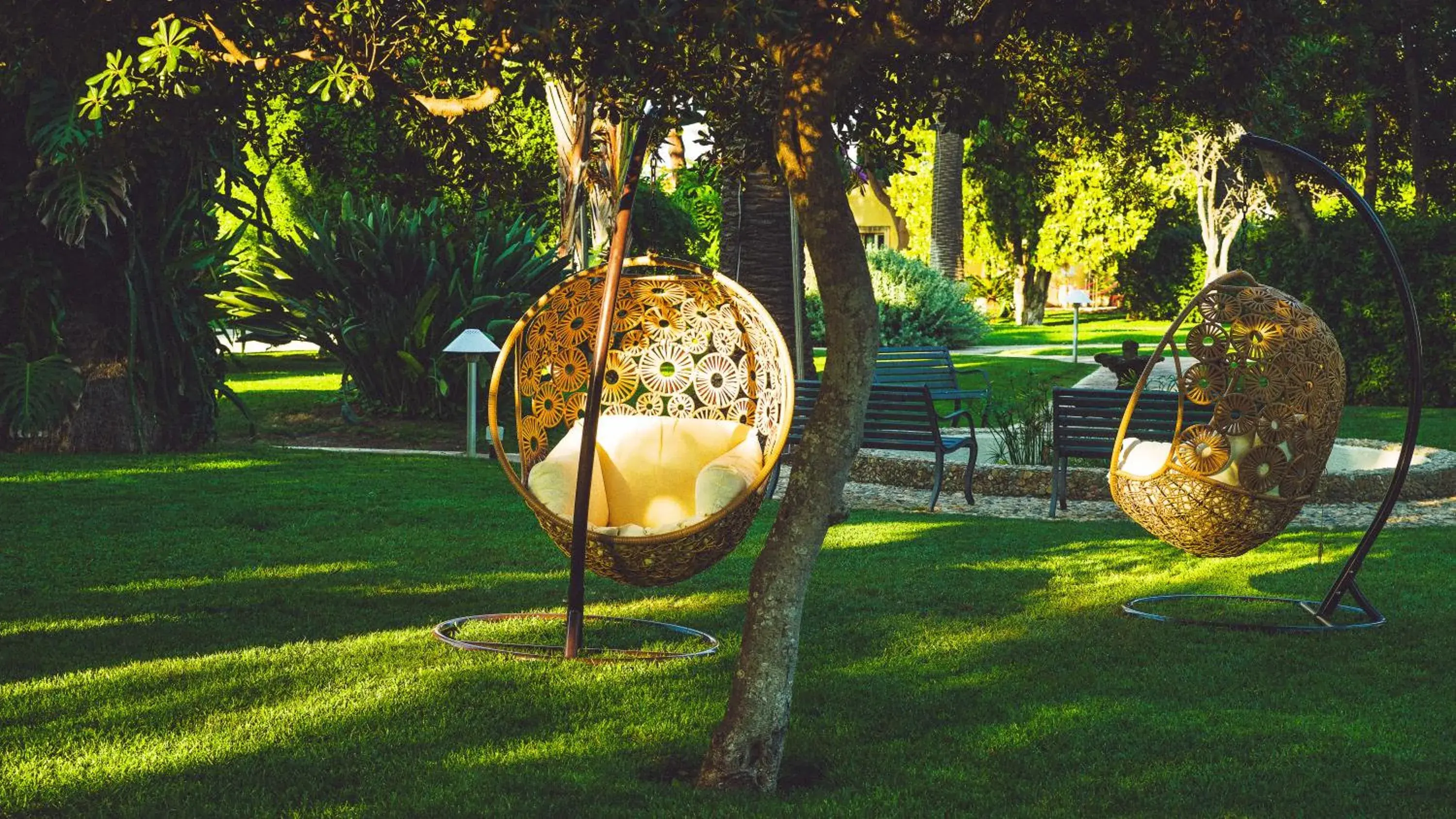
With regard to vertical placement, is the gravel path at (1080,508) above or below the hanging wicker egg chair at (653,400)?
below

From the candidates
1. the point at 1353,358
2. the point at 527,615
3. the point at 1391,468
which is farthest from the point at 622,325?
the point at 1353,358

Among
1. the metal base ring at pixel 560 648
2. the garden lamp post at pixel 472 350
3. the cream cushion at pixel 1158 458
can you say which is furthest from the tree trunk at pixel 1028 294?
the metal base ring at pixel 560 648

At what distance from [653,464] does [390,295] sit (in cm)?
842

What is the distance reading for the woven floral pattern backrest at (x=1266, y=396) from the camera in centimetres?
644

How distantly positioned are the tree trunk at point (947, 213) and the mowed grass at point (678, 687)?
23579 millimetres

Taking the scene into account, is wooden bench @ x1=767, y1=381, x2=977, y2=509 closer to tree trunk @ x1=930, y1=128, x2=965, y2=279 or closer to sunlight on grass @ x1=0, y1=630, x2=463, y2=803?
sunlight on grass @ x1=0, y1=630, x2=463, y2=803

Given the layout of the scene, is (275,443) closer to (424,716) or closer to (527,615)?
(527,615)

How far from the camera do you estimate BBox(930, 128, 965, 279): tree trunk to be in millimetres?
31250

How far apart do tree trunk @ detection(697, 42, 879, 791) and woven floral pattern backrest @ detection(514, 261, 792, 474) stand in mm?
2440

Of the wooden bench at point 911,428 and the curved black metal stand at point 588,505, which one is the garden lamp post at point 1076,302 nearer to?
the wooden bench at point 911,428

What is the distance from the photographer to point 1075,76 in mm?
Result: 5594

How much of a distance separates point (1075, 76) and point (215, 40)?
3.11m

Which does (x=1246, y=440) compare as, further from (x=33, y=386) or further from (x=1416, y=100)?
(x=1416, y=100)

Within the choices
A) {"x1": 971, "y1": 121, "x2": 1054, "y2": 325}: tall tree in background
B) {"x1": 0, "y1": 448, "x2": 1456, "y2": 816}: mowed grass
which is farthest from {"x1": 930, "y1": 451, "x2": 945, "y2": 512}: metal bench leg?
{"x1": 971, "y1": 121, "x2": 1054, "y2": 325}: tall tree in background
